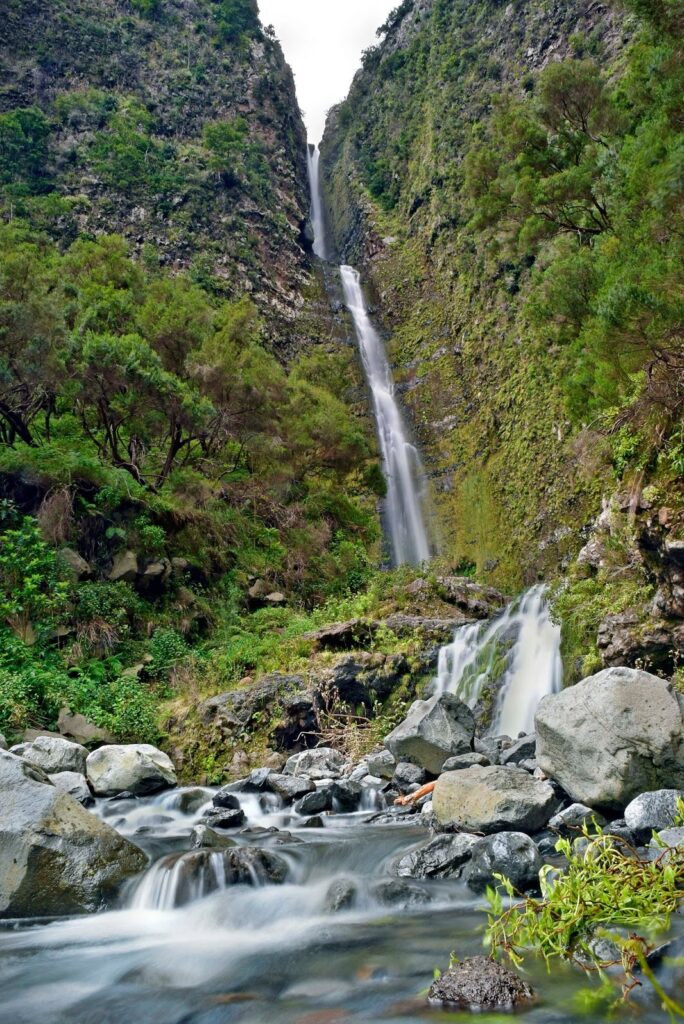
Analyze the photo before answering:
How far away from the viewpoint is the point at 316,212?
45.5m

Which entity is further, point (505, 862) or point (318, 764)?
point (318, 764)

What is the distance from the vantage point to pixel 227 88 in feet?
123

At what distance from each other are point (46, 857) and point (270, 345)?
79.9 ft

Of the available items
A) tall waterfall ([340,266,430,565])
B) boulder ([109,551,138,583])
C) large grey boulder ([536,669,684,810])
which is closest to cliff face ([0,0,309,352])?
tall waterfall ([340,266,430,565])

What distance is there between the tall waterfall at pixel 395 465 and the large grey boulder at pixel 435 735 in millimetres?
12474

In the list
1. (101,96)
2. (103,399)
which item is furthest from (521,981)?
(101,96)

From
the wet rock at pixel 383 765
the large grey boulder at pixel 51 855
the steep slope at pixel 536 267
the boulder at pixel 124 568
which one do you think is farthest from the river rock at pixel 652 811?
the boulder at pixel 124 568

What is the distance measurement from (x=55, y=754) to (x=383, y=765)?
411 centimetres

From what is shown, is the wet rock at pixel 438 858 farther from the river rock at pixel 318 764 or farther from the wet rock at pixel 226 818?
the river rock at pixel 318 764

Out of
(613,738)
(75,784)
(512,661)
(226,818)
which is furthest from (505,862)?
(512,661)

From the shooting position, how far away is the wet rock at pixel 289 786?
7789mm

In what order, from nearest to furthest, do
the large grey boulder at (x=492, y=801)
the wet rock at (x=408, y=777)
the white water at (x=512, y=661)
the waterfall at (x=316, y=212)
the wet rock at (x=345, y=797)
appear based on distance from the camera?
the large grey boulder at (x=492, y=801) → the wet rock at (x=345, y=797) → the wet rock at (x=408, y=777) → the white water at (x=512, y=661) → the waterfall at (x=316, y=212)

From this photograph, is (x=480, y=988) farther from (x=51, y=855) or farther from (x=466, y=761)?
(x=466, y=761)

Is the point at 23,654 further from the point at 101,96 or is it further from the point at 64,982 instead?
the point at 101,96
